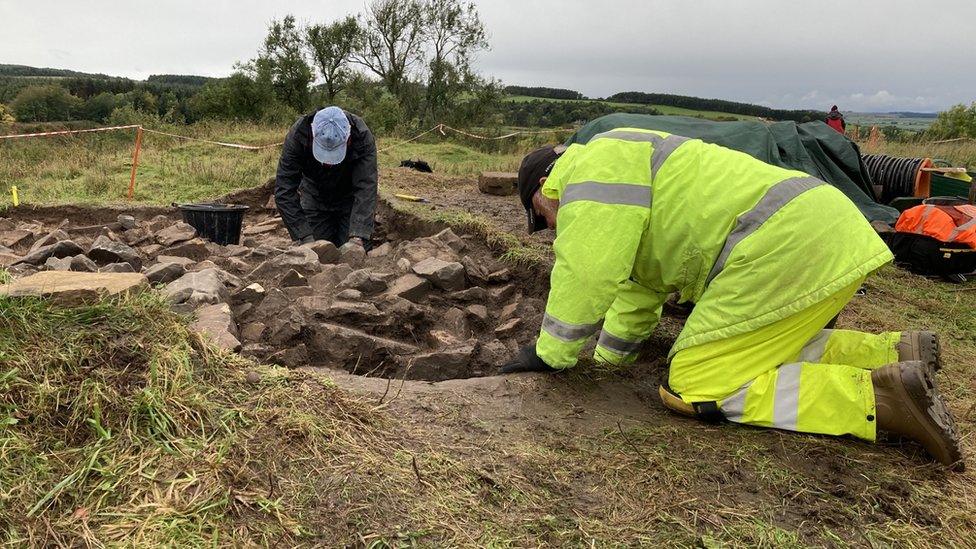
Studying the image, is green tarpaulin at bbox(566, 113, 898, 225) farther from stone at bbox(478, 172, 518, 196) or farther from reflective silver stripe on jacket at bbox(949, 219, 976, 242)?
stone at bbox(478, 172, 518, 196)

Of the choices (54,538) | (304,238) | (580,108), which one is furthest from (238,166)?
(580,108)

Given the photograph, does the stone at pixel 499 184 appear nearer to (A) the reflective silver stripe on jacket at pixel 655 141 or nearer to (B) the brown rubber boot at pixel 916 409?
(A) the reflective silver stripe on jacket at pixel 655 141

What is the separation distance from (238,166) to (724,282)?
10252 millimetres

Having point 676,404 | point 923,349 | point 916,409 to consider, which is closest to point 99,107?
point 676,404

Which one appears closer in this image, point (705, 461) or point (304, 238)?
point (705, 461)

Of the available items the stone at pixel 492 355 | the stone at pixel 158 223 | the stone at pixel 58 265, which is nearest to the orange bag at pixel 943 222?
the stone at pixel 492 355

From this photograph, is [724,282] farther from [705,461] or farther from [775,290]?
[705,461]

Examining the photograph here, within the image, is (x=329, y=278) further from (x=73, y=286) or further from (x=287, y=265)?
(x=73, y=286)

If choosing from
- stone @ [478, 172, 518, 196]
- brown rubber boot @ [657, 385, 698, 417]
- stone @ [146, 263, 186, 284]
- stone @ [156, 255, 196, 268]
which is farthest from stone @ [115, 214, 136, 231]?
brown rubber boot @ [657, 385, 698, 417]

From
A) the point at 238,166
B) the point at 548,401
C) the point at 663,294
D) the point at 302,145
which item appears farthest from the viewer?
the point at 238,166

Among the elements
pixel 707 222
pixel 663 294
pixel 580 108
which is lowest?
pixel 663 294

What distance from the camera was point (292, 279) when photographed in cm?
443

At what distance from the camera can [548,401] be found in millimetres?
2891

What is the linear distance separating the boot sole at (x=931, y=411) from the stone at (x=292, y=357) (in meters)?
2.77
